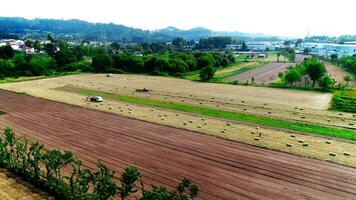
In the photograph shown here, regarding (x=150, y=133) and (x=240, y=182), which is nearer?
(x=240, y=182)

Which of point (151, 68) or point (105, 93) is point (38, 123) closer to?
point (105, 93)

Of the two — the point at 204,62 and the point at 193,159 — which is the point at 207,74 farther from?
the point at 193,159

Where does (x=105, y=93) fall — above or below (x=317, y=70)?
below

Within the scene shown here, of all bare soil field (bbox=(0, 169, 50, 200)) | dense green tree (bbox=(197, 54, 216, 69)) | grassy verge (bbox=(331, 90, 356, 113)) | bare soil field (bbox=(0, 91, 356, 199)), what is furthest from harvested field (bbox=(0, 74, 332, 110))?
bare soil field (bbox=(0, 169, 50, 200))

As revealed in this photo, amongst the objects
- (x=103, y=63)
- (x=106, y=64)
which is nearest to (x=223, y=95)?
(x=106, y=64)

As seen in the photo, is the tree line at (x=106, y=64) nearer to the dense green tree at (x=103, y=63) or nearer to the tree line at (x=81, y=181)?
the dense green tree at (x=103, y=63)

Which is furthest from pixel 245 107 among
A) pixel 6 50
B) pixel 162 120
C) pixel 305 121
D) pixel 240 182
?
pixel 6 50

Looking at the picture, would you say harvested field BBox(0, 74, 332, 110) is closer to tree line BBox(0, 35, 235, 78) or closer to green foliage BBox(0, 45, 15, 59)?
tree line BBox(0, 35, 235, 78)
